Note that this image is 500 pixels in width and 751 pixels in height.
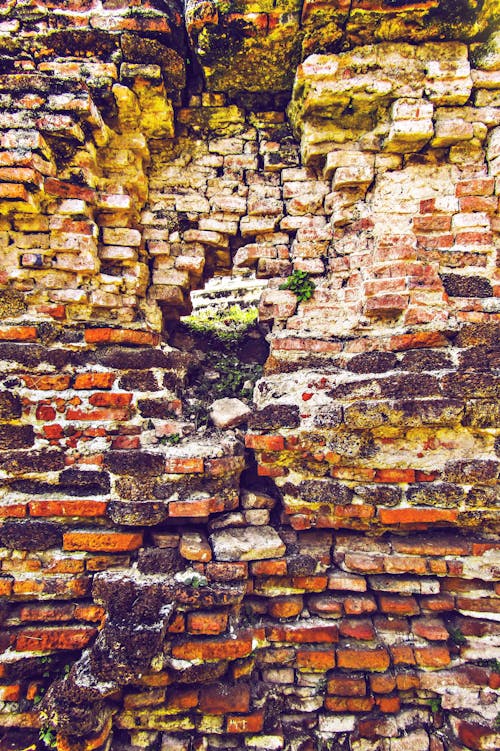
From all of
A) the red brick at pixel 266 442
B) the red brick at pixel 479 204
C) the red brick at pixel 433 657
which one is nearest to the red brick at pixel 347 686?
the red brick at pixel 433 657

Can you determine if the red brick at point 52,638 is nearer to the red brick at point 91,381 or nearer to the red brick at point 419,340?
the red brick at point 91,381

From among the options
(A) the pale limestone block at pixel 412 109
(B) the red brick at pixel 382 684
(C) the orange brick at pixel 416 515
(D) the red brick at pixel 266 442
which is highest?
(A) the pale limestone block at pixel 412 109

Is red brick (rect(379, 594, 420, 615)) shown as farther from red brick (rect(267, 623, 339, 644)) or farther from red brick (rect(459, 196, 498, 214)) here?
red brick (rect(459, 196, 498, 214))

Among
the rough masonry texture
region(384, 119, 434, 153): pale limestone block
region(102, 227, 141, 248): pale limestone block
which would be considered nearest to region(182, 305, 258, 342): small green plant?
the rough masonry texture

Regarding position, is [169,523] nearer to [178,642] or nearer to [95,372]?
[178,642]

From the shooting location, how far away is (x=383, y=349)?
73.8 inches

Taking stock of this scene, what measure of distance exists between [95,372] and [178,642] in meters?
1.23

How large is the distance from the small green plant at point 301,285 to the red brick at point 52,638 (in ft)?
5.91

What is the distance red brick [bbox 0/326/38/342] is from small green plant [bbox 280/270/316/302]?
124 centimetres

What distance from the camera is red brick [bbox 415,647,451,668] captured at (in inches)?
69.8

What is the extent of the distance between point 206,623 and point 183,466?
2.14ft

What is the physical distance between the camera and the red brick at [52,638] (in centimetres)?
169

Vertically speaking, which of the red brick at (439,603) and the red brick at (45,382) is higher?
the red brick at (45,382)

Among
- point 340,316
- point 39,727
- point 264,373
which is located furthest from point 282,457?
point 39,727
